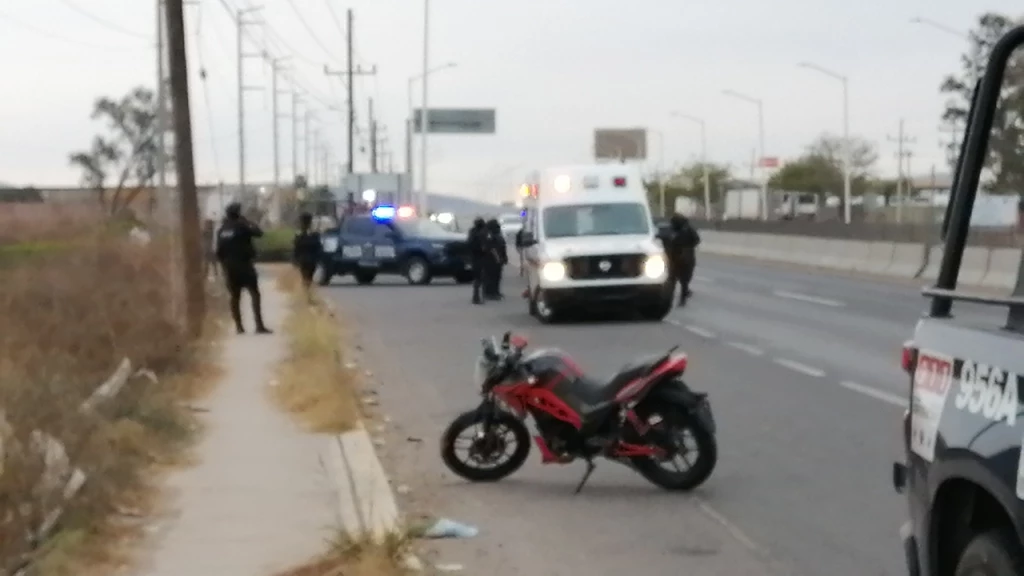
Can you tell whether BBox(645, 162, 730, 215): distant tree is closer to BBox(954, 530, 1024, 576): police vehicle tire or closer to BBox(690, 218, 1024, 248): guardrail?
BBox(690, 218, 1024, 248): guardrail

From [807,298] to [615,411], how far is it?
2233 centimetres

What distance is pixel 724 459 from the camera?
13062mm

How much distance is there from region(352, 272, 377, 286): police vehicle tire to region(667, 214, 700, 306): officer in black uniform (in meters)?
14.7

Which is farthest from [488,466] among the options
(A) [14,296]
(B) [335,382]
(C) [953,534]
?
(A) [14,296]

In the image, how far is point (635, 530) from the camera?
10.4 meters

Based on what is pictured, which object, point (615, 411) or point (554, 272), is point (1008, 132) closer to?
point (615, 411)

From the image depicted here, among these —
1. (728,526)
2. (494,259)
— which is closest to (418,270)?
(494,259)

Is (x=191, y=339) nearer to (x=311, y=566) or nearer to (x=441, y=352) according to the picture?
(x=441, y=352)

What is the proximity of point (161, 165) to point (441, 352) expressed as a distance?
9.90m

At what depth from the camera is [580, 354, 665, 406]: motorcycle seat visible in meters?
11.3

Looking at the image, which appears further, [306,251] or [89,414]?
[306,251]

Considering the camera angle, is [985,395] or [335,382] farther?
[335,382]

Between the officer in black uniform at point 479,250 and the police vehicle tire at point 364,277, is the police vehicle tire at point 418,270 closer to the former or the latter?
the police vehicle tire at point 364,277

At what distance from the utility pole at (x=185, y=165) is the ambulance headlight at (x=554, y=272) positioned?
6.22m
